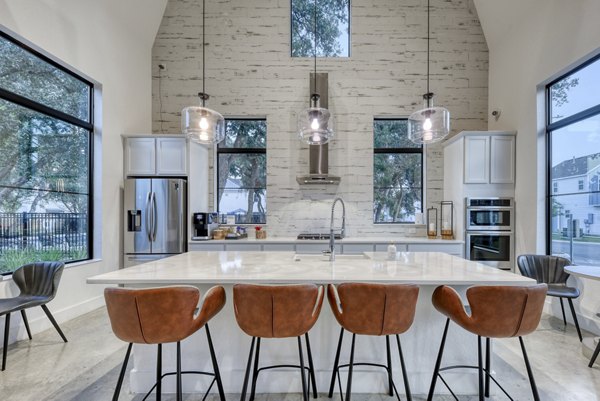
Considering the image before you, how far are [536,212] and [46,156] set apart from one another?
5.99 meters

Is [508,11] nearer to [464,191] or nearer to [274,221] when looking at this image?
[464,191]

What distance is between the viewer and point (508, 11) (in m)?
4.24

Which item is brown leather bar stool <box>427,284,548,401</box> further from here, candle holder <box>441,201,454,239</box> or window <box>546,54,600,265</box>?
candle holder <box>441,201,454,239</box>

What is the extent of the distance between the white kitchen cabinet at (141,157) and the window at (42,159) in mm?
508

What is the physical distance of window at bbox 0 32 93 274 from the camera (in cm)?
290

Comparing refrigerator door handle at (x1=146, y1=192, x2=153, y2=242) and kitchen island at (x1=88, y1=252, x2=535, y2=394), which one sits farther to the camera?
refrigerator door handle at (x1=146, y1=192, x2=153, y2=242)

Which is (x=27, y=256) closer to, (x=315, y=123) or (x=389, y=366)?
(x=315, y=123)

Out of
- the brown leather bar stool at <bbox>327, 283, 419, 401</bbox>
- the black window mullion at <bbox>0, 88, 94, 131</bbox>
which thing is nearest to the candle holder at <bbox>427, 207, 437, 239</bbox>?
the brown leather bar stool at <bbox>327, 283, 419, 401</bbox>

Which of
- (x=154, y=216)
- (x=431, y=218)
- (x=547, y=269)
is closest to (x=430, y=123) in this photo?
(x=547, y=269)

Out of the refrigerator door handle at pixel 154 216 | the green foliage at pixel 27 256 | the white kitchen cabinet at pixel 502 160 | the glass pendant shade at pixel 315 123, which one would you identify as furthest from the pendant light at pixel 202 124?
the white kitchen cabinet at pixel 502 160

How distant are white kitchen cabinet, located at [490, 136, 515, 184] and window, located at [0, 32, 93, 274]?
558 centimetres

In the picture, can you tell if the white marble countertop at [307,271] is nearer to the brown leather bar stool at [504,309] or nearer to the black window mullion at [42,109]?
the brown leather bar stool at [504,309]

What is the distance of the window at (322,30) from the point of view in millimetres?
5004

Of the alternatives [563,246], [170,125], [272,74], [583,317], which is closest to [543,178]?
[563,246]
